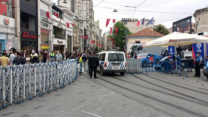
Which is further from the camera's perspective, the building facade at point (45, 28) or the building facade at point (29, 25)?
the building facade at point (45, 28)

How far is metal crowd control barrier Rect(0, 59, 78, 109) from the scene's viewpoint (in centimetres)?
566

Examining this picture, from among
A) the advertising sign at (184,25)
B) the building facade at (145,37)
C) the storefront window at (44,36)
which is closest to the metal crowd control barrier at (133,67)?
the storefront window at (44,36)

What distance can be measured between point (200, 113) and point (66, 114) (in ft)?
12.9

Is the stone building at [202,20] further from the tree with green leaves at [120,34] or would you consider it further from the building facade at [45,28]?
the building facade at [45,28]

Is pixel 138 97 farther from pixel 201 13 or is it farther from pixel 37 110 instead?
pixel 201 13

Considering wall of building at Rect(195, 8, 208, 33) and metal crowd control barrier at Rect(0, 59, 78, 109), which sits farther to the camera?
wall of building at Rect(195, 8, 208, 33)

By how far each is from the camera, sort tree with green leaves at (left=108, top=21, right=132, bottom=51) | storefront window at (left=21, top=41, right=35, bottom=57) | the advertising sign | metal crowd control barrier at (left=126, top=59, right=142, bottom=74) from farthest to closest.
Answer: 1. tree with green leaves at (left=108, top=21, right=132, bottom=51)
2. the advertising sign
3. storefront window at (left=21, top=41, right=35, bottom=57)
4. metal crowd control barrier at (left=126, top=59, right=142, bottom=74)

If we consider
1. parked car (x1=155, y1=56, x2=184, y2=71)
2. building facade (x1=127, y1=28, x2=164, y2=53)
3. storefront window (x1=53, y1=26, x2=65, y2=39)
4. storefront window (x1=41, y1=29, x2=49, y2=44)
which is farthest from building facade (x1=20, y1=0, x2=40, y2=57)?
building facade (x1=127, y1=28, x2=164, y2=53)

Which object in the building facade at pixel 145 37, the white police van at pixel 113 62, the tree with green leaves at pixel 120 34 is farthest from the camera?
the tree with green leaves at pixel 120 34

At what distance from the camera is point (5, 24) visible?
18953mm

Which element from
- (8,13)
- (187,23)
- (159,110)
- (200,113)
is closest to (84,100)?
(159,110)

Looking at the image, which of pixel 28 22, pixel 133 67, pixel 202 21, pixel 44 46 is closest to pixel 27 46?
pixel 28 22

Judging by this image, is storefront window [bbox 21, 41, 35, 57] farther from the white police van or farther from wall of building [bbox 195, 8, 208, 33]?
wall of building [bbox 195, 8, 208, 33]

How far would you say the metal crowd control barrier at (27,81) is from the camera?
566 cm
